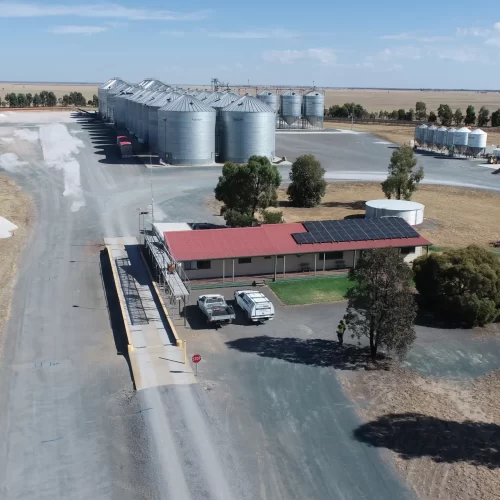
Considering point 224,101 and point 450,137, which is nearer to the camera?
point 224,101

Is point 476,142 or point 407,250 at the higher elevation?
point 476,142

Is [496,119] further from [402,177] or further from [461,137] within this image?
[402,177]

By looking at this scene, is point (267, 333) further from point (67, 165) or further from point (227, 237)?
point (67, 165)

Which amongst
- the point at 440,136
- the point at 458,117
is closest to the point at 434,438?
the point at 440,136

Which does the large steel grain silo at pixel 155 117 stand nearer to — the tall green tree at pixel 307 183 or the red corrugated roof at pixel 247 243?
the tall green tree at pixel 307 183

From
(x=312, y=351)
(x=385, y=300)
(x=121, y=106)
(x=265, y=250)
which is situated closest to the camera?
(x=385, y=300)

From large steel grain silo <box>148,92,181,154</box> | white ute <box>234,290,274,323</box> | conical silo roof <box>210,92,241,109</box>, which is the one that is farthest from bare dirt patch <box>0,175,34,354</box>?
conical silo roof <box>210,92,241,109</box>

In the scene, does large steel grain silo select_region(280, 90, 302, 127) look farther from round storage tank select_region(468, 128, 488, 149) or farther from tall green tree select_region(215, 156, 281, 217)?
tall green tree select_region(215, 156, 281, 217)
